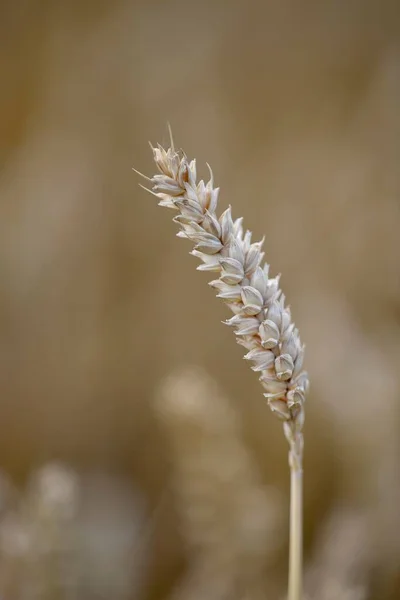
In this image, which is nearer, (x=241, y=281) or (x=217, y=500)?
(x=241, y=281)

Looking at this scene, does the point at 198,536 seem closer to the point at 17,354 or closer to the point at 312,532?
the point at 312,532

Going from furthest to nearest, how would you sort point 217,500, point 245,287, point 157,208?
point 157,208, point 217,500, point 245,287

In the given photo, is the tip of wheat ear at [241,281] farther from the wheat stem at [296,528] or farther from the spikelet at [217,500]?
the spikelet at [217,500]

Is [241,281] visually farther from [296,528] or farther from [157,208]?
[157,208]

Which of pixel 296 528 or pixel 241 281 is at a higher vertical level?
pixel 241 281

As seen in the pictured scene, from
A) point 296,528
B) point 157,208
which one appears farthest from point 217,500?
point 157,208

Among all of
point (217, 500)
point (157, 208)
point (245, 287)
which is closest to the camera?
point (245, 287)
